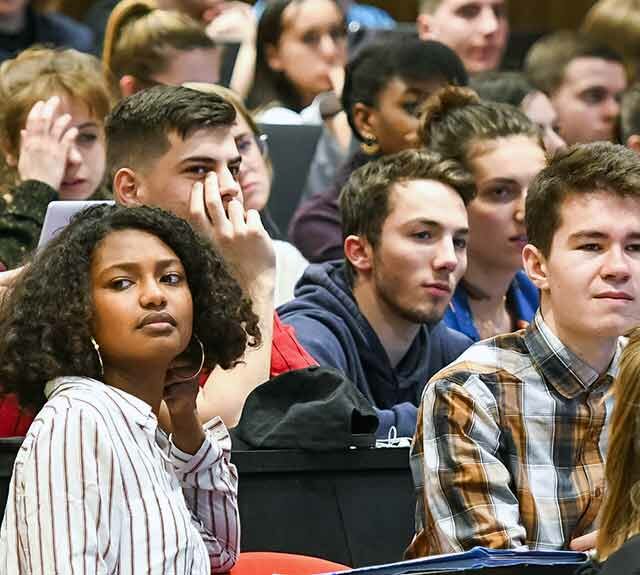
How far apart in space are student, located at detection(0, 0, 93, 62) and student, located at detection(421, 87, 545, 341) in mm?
1682

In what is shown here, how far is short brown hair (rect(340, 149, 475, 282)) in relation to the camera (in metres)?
3.55

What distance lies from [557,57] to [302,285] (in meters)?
2.08

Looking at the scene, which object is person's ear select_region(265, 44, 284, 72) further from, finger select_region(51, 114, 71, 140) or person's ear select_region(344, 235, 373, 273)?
person's ear select_region(344, 235, 373, 273)

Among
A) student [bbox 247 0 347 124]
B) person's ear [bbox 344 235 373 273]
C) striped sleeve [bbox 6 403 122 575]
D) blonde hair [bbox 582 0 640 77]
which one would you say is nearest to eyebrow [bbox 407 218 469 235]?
person's ear [bbox 344 235 373 273]

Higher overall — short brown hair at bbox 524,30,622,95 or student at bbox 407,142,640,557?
short brown hair at bbox 524,30,622,95

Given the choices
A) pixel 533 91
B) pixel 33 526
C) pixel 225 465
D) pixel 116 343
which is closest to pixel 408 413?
pixel 225 465

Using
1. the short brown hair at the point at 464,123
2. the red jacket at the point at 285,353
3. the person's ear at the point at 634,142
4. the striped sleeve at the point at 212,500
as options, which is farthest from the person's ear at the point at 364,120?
the striped sleeve at the point at 212,500

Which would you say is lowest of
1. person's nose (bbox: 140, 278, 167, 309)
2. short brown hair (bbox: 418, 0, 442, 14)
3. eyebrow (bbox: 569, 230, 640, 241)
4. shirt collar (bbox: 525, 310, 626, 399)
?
shirt collar (bbox: 525, 310, 626, 399)

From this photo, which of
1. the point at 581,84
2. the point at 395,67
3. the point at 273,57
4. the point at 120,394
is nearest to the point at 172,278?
the point at 120,394

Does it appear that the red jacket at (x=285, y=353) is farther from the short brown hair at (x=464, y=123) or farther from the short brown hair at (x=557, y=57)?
the short brown hair at (x=557, y=57)

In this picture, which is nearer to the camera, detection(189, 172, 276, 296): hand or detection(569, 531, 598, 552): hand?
detection(569, 531, 598, 552): hand

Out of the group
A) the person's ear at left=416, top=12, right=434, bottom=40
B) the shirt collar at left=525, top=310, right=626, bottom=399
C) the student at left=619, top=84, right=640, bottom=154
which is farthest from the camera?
the person's ear at left=416, top=12, right=434, bottom=40

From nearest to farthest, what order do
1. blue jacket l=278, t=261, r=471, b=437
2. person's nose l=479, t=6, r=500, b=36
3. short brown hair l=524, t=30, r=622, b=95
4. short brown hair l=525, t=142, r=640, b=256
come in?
1. short brown hair l=525, t=142, r=640, b=256
2. blue jacket l=278, t=261, r=471, b=437
3. short brown hair l=524, t=30, r=622, b=95
4. person's nose l=479, t=6, r=500, b=36

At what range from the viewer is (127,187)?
10.7 ft
